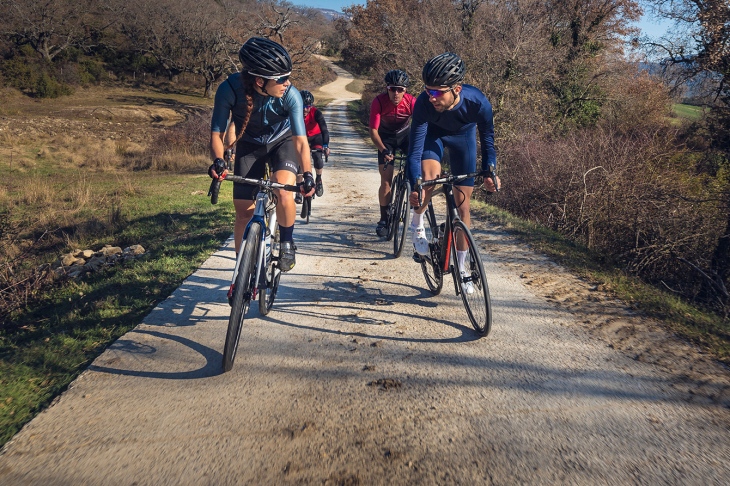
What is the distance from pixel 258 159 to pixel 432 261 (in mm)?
1887

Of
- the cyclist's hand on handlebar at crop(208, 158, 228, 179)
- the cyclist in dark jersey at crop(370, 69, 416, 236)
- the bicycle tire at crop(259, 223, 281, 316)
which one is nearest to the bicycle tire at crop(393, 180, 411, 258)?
the cyclist in dark jersey at crop(370, 69, 416, 236)

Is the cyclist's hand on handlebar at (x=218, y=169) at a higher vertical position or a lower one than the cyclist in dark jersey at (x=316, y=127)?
lower

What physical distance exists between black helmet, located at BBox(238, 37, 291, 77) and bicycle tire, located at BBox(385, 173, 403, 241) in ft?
9.94

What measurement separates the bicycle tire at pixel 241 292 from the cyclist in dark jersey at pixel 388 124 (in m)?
3.27

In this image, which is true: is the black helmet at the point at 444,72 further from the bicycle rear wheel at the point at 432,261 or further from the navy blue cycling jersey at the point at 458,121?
the bicycle rear wheel at the point at 432,261

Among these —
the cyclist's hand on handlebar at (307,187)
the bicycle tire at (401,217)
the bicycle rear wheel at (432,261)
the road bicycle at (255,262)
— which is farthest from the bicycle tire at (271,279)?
the bicycle tire at (401,217)

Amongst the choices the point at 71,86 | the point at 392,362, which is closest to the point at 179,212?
the point at 392,362

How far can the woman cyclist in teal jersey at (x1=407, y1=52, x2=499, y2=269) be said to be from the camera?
13.3 ft

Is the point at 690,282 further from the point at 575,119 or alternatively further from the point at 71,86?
the point at 71,86

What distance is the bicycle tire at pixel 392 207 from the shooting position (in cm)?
642

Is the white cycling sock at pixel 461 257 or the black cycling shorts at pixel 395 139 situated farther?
the black cycling shorts at pixel 395 139

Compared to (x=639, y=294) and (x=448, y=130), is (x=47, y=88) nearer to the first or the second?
(x=448, y=130)

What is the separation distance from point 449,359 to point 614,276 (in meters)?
2.96

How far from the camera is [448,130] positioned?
14.9 ft
